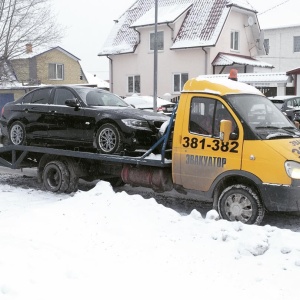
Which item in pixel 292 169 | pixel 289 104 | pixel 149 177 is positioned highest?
pixel 289 104

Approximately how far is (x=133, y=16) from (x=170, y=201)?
97.9 ft

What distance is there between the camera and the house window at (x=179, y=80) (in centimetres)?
3222

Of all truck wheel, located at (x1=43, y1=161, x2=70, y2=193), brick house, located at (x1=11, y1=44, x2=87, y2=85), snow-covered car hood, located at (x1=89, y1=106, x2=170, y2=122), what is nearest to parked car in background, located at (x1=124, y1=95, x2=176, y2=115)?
truck wheel, located at (x1=43, y1=161, x2=70, y2=193)

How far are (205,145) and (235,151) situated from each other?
0.50 m

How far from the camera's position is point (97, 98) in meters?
9.45

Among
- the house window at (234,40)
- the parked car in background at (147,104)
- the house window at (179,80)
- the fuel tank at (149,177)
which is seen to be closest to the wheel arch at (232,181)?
the fuel tank at (149,177)

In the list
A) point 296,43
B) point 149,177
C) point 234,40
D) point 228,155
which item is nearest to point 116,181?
point 149,177

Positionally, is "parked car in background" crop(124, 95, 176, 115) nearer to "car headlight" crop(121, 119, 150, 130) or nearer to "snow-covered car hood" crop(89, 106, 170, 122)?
"snow-covered car hood" crop(89, 106, 170, 122)

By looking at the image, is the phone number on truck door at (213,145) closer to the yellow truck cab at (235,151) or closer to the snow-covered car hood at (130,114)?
the yellow truck cab at (235,151)

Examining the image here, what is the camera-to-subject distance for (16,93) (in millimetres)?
36750

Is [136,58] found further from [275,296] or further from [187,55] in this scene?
[275,296]

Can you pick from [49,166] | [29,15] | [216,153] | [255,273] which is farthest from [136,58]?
[255,273]

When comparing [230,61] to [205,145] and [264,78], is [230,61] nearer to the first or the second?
[264,78]

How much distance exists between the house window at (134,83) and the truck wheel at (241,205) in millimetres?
28306
